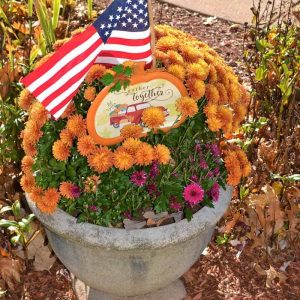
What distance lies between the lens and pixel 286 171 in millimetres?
3119

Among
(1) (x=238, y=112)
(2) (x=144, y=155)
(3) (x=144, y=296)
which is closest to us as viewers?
(2) (x=144, y=155)

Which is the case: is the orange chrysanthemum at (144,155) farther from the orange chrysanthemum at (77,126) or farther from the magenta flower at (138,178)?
the orange chrysanthemum at (77,126)

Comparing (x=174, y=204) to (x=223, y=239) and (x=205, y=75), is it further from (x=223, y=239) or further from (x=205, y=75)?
(x=223, y=239)

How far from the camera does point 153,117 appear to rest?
206 centimetres

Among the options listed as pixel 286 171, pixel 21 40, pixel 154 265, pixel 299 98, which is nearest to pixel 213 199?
pixel 154 265

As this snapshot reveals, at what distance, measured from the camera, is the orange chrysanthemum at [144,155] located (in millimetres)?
2064

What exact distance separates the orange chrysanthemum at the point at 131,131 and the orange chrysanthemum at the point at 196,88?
0.23 metres

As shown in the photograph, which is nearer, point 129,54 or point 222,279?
point 129,54

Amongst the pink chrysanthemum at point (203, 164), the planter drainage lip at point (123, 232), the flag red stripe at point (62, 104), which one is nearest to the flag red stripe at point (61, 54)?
the flag red stripe at point (62, 104)

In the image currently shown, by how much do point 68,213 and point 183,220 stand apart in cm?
44

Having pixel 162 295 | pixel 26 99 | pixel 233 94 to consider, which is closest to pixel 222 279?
pixel 162 295

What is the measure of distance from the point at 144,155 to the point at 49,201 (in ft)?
1.30

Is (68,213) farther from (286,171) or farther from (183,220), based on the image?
(286,171)

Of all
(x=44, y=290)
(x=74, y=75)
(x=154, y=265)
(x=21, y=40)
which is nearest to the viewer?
(x=74, y=75)
